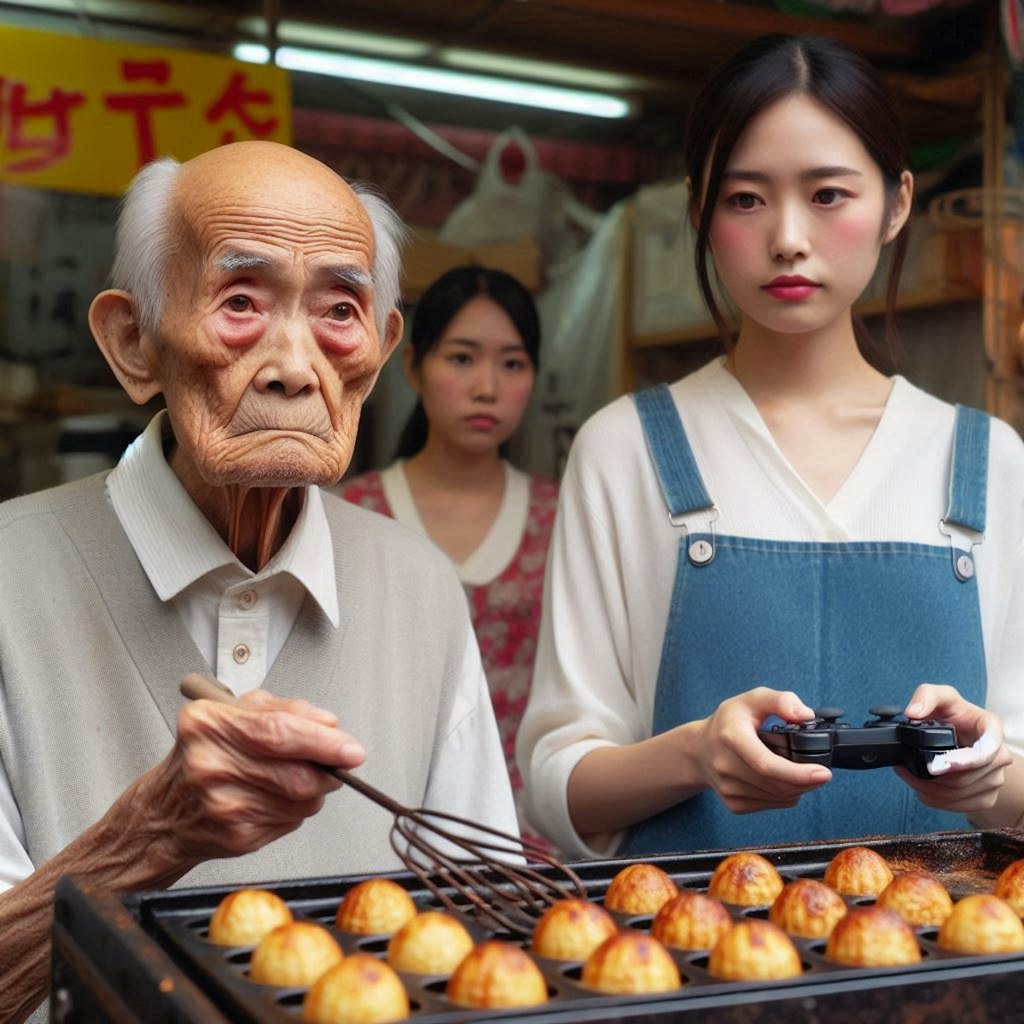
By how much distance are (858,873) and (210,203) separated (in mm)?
874

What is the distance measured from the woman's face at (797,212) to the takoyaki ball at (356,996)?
112cm

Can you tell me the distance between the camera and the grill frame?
78 cm

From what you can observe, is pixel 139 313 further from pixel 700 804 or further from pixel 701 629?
pixel 700 804

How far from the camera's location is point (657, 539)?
69.5 inches

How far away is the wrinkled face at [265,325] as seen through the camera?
4.47 feet

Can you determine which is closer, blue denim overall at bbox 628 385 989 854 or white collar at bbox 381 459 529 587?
blue denim overall at bbox 628 385 989 854

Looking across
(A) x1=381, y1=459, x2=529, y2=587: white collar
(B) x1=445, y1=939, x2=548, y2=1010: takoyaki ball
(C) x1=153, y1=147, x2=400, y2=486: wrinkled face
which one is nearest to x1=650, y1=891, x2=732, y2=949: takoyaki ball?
(B) x1=445, y1=939, x2=548, y2=1010: takoyaki ball

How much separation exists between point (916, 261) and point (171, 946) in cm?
273

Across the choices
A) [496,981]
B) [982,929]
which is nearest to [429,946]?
[496,981]

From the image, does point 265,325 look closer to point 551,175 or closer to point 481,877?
point 481,877

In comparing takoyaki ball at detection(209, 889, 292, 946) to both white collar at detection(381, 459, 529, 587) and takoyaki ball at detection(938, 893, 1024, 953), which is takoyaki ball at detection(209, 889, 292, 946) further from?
white collar at detection(381, 459, 529, 587)

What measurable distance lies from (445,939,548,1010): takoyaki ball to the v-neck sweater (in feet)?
2.78

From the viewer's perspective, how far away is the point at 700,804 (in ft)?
5.56

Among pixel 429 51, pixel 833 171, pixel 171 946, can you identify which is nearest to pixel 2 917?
pixel 171 946
